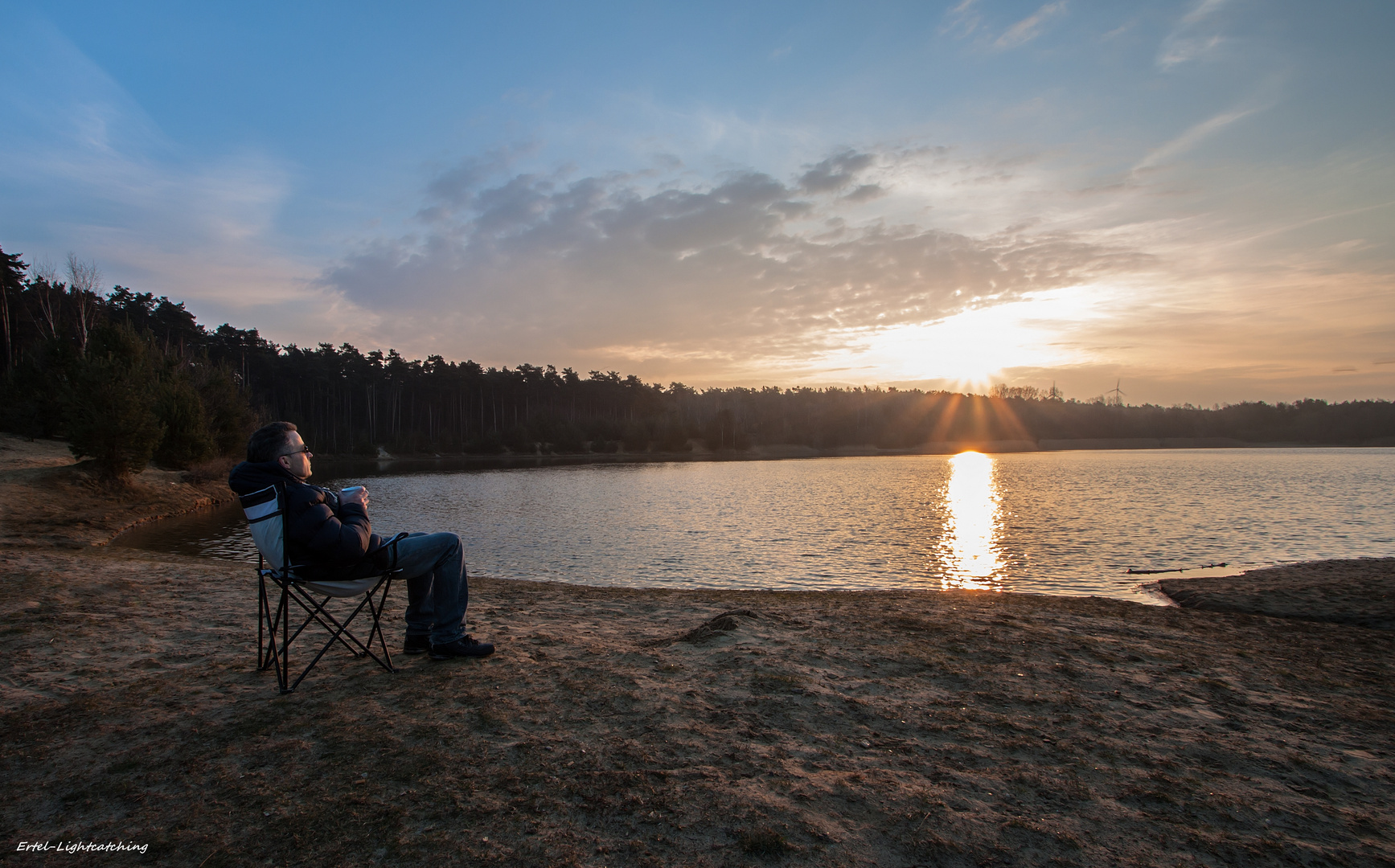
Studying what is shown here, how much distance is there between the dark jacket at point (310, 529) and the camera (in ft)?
13.2

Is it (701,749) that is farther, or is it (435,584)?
(435,584)

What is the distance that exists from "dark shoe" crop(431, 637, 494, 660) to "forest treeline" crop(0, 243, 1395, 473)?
22589mm

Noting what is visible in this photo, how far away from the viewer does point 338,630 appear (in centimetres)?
455

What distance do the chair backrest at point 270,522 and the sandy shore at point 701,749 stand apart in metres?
0.96

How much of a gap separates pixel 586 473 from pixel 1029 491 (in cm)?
3206

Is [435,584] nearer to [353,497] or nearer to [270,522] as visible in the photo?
[353,497]

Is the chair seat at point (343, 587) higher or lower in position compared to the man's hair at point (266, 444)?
lower

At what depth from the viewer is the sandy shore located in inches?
108

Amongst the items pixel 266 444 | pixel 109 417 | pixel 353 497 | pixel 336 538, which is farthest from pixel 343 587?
pixel 109 417

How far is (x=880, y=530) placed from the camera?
63.4 feet

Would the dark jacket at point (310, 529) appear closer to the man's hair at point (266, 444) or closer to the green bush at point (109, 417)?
the man's hair at point (266, 444)

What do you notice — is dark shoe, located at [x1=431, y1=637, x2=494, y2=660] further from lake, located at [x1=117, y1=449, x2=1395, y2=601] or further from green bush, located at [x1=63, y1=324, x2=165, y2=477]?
green bush, located at [x1=63, y1=324, x2=165, y2=477]

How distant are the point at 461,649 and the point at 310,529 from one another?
1538 millimetres

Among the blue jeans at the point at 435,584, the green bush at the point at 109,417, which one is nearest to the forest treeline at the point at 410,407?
the green bush at the point at 109,417
